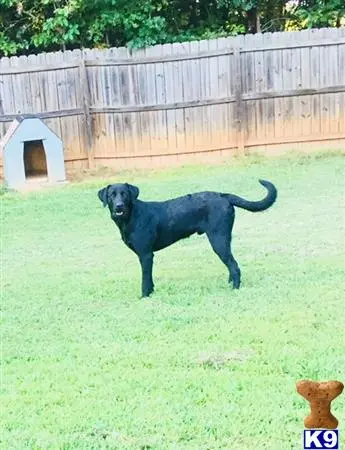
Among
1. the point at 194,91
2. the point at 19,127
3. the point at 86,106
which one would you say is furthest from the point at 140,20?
the point at 19,127

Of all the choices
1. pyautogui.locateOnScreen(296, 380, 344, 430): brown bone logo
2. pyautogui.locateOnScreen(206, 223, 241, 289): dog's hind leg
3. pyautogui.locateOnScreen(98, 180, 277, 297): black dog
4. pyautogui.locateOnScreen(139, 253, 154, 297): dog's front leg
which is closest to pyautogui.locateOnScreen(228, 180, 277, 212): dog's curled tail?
pyautogui.locateOnScreen(98, 180, 277, 297): black dog

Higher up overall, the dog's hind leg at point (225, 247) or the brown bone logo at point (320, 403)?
the brown bone logo at point (320, 403)

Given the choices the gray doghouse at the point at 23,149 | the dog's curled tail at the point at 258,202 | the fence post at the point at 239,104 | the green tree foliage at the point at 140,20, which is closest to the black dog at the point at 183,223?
the dog's curled tail at the point at 258,202

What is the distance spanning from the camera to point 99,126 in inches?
493

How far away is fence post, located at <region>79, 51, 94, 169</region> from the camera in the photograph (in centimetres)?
1227

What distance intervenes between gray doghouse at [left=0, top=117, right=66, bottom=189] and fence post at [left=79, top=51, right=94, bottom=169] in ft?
2.81

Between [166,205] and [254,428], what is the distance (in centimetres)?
275

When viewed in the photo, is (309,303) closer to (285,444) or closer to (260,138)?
(285,444)

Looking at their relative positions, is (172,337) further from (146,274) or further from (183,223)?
(183,223)

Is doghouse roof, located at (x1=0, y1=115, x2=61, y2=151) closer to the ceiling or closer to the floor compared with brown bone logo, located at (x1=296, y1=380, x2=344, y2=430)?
closer to the floor

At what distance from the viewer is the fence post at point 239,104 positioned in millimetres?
12211

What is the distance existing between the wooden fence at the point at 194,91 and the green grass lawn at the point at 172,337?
4319 millimetres

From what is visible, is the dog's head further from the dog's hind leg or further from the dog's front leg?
the dog's hind leg

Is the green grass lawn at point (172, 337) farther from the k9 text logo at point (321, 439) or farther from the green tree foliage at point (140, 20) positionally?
the green tree foliage at point (140, 20)
